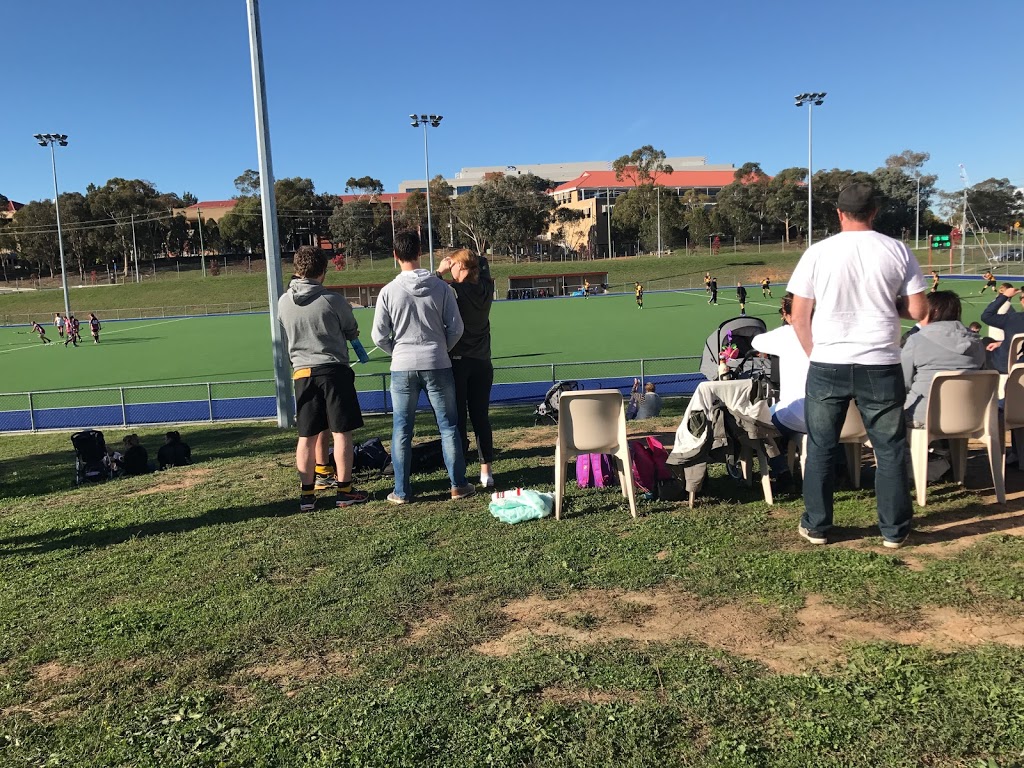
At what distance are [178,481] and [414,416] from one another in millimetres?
2955

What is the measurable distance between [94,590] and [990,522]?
5.16m

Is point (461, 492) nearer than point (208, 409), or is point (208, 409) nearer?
point (461, 492)

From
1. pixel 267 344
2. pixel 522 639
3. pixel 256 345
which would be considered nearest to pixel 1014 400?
pixel 522 639

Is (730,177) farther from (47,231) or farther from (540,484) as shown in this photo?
(540,484)

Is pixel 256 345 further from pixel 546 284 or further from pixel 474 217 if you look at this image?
pixel 474 217

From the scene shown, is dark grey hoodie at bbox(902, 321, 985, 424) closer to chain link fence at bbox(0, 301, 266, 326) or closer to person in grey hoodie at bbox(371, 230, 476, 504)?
person in grey hoodie at bbox(371, 230, 476, 504)

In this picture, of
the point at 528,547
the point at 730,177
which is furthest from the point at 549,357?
the point at 730,177

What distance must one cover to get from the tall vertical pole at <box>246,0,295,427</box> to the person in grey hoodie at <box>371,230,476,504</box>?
514cm

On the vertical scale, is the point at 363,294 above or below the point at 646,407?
above

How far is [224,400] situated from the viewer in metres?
13.6

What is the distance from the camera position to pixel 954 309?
16.1 ft

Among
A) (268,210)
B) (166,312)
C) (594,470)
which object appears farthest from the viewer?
(166,312)

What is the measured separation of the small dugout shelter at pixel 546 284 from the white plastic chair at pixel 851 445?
48.4 meters

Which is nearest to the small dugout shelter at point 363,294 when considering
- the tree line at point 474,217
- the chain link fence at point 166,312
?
the chain link fence at point 166,312
